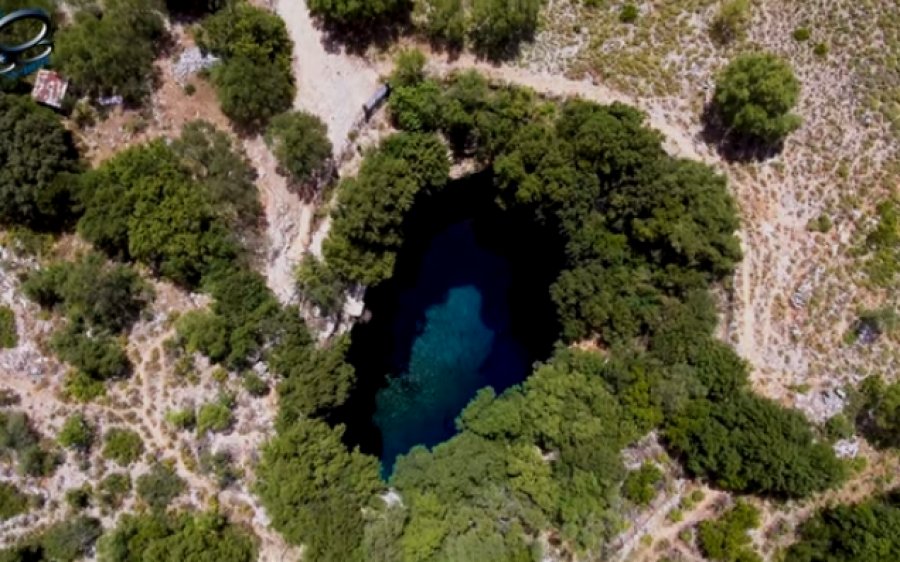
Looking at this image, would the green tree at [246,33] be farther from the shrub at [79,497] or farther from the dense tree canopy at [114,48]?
the shrub at [79,497]

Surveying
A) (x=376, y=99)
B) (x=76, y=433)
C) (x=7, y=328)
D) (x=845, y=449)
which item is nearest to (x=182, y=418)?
(x=76, y=433)

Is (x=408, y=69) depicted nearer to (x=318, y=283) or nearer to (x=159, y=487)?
(x=318, y=283)

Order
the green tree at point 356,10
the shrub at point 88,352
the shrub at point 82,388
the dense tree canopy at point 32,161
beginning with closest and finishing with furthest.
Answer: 1. the dense tree canopy at point 32,161
2. the shrub at point 88,352
3. the green tree at point 356,10
4. the shrub at point 82,388

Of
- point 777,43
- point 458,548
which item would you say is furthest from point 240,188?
point 777,43

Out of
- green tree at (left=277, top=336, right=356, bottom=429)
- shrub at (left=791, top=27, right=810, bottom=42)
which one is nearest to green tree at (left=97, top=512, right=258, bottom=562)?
green tree at (left=277, top=336, right=356, bottom=429)

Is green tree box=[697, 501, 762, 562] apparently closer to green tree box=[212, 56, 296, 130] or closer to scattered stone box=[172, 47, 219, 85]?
green tree box=[212, 56, 296, 130]

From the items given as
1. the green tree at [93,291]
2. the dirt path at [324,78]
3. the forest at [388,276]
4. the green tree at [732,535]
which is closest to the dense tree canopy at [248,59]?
the forest at [388,276]

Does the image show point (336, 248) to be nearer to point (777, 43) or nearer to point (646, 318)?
point (646, 318)

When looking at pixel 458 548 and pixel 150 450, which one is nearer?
pixel 458 548
